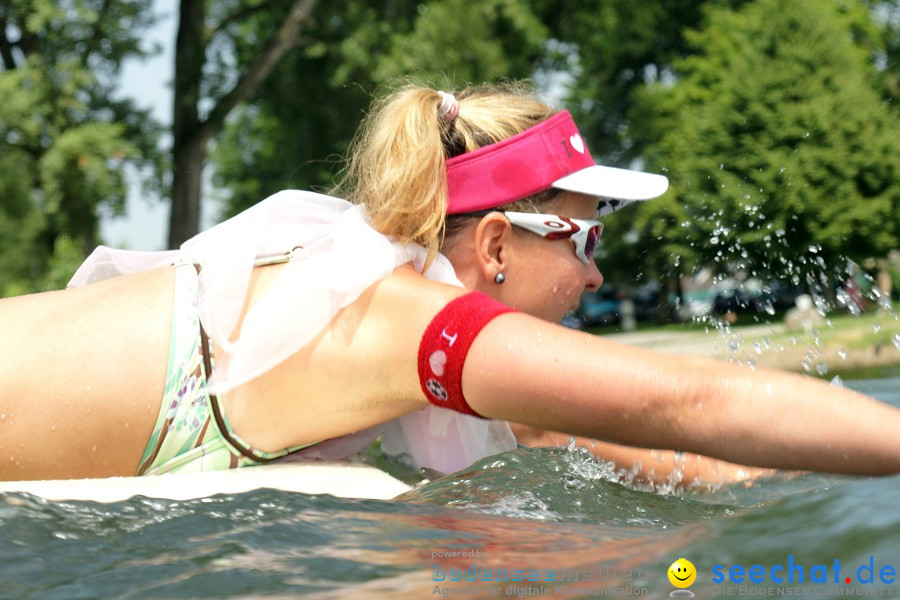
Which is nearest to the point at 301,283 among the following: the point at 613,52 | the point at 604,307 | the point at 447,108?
the point at 447,108

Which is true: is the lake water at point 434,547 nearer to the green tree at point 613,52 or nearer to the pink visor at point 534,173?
the pink visor at point 534,173

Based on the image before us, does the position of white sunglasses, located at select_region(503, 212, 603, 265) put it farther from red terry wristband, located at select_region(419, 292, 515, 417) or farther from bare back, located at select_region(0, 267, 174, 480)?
bare back, located at select_region(0, 267, 174, 480)

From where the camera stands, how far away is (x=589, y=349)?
207 cm

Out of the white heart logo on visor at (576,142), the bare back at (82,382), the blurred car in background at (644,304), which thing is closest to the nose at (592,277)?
the white heart logo on visor at (576,142)

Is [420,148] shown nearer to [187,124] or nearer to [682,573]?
[682,573]

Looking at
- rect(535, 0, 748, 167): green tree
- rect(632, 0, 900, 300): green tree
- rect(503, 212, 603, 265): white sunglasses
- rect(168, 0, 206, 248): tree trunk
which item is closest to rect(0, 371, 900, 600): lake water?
rect(503, 212, 603, 265): white sunglasses

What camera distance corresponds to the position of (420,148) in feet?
8.41

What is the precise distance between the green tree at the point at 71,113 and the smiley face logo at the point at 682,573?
14.5 meters

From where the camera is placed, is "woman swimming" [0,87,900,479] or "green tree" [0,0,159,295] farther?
"green tree" [0,0,159,295]

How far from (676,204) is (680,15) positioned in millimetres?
9974

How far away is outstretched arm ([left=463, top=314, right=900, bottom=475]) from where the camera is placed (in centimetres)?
201

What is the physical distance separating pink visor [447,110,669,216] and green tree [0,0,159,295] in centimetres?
1346

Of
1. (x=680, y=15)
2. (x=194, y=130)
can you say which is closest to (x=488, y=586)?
(x=194, y=130)

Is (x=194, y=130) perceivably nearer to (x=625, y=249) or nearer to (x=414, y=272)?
(x=414, y=272)
